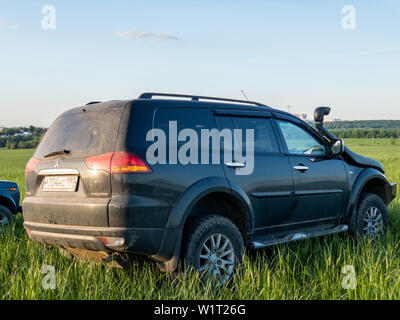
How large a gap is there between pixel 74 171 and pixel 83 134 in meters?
0.38

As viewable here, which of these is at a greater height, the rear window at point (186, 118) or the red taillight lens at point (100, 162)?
the rear window at point (186, 118)

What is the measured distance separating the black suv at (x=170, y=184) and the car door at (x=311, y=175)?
0.02 metres

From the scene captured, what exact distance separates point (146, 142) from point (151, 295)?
1315mm

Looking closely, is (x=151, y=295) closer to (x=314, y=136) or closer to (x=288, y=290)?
(x=288, y=290)

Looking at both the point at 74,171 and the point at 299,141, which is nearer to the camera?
the point at 74,171

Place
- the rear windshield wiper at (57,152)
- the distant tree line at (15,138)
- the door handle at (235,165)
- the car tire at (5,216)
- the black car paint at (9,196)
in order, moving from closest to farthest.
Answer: the rear windshield wiper at (57,152), the door handle at (235,165), the car tire at (5,216), the black car paint at (9,196), the distant tree line at (15,138)

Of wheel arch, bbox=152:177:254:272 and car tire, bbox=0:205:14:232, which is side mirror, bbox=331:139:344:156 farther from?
car tire, bbox=0:205:14:232

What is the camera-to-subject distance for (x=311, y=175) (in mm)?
5688

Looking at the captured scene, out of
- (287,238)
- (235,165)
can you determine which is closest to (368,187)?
(287,238)

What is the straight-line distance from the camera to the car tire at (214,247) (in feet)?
13.9

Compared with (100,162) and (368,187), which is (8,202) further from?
(368,187)

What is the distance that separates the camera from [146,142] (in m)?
Result: 4.13

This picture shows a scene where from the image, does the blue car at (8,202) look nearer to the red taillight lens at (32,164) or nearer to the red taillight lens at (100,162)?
the red taillight lens at (32,164)

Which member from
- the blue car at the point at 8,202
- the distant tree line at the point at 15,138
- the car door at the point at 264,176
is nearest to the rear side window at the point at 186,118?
the car door at the point at 264,176
